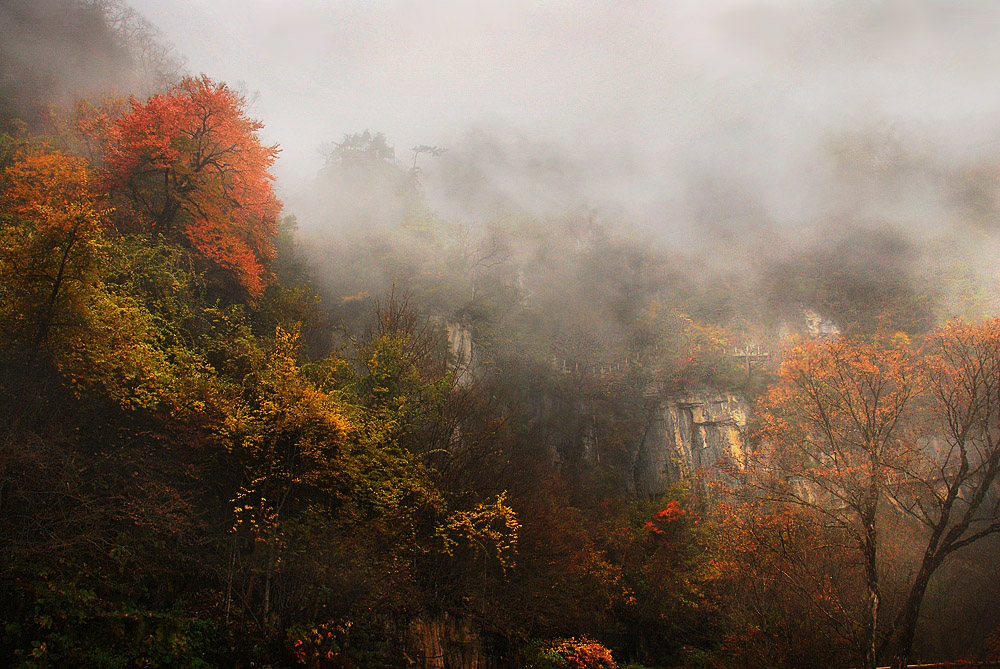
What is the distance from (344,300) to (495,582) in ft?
75.1

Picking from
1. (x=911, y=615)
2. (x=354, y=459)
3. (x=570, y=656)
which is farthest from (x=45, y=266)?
(x=911, y=615)

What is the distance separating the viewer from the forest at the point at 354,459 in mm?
9789

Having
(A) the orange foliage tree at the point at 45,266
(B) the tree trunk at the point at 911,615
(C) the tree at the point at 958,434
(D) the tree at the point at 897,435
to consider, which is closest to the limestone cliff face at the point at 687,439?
(D) the tree at the point at 897,435

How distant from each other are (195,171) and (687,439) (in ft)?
105

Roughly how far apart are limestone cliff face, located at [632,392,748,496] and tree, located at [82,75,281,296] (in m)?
27.3

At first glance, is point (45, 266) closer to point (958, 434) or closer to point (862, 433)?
point (862, 433)

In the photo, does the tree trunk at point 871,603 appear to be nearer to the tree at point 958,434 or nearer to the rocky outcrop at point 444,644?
the tree at point 958,434

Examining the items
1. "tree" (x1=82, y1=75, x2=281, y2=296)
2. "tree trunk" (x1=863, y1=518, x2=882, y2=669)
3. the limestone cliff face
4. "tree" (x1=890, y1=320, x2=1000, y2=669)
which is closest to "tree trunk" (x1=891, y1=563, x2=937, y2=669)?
"tree" (x1=890, y1=320, x2=1000, y2=669)

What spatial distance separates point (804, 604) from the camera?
16844 mm

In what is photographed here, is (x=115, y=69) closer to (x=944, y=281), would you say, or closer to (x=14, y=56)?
(x=14, y=56)

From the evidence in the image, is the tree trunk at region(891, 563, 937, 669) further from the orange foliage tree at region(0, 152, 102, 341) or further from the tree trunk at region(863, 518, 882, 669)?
the orange foliage tree at region(0, 152, 102, 341)

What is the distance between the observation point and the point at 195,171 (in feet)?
57.5

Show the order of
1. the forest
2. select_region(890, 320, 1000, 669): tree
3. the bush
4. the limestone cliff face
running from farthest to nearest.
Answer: the limestone cliff face → the bush → select_region(890, 320, 1000, 669): tree → the forest

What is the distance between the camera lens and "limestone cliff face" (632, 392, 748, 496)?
114 ft
